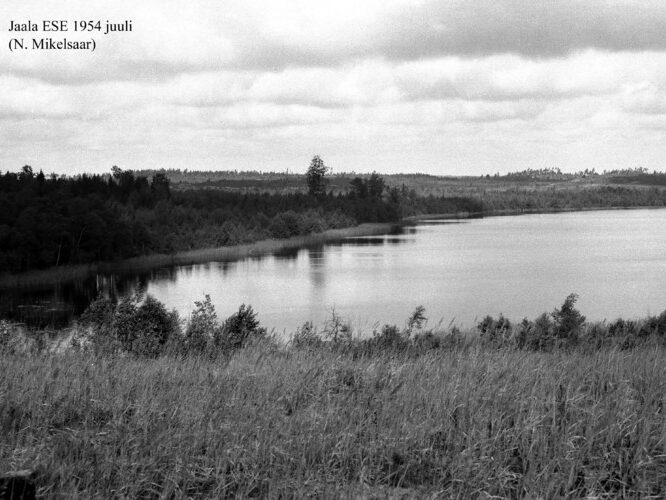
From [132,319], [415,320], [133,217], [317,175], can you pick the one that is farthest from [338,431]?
[317,175]

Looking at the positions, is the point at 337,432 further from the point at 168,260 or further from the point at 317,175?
the point at 317,175

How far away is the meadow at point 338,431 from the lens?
14.1 ft

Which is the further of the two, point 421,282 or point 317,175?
point 317,175

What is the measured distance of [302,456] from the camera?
4.50 meters

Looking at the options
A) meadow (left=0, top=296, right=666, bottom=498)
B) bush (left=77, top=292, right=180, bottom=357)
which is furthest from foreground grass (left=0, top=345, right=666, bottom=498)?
bush (left=77, top=292, right=180, bottom=357)

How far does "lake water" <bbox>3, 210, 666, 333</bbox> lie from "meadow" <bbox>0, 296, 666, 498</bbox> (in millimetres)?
21784

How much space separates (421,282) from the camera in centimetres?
5462

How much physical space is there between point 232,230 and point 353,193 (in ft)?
220

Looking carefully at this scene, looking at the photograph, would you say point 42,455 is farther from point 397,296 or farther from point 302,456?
point 397,296

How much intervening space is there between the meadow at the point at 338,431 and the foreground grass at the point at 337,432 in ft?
0.05

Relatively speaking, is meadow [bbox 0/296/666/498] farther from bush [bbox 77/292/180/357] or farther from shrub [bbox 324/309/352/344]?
bush [bbox 77/292/180/357]

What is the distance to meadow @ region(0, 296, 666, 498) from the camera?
429cm

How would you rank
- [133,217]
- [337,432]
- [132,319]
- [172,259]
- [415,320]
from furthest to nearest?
1. [133,217]
2. [172,259]
3. [132,319]
4. [415,320]
5. [337,432]

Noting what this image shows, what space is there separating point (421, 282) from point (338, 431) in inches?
1977
